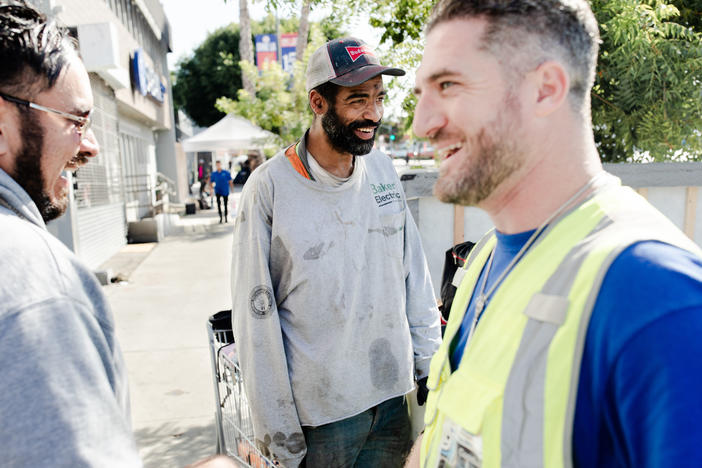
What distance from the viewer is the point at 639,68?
481 centimetres

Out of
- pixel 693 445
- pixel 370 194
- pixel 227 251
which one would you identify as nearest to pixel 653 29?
pixel 370 194

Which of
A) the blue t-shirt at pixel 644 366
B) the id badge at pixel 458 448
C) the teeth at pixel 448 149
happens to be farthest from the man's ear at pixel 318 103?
the blue t-shirt at pixel 644 366

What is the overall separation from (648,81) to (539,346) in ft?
16.3

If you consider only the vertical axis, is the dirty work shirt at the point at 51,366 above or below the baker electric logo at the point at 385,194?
below

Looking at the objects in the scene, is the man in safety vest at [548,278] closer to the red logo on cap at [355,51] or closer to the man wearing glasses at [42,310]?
the man wearing glasses at [42,310]

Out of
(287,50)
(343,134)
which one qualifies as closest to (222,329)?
(343,134)

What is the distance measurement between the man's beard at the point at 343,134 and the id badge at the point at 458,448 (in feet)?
4.85

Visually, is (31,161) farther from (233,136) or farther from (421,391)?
(233,136)

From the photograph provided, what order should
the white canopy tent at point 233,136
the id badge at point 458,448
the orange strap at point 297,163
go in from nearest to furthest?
the id badge at point 458,448 < the orange strap at point 297,163 < the white canopy tent at point 233,136

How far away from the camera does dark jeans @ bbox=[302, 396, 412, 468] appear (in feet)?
7.24

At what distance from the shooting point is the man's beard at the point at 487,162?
1.15m

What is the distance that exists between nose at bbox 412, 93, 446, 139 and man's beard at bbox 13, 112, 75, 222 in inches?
36.0

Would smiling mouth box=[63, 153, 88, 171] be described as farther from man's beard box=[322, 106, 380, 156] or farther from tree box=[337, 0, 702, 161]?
tree box=[337, 0, 702, 161]

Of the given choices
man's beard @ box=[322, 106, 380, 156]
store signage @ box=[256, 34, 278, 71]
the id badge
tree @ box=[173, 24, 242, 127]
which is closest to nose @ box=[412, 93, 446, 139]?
the id badge
